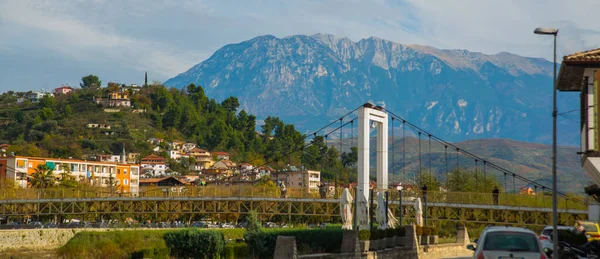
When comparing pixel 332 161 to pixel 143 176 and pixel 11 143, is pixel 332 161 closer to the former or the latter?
pixel 143 176

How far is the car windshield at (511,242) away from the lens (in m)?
22.2

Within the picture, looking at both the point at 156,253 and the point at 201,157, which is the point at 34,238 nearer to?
the point at 156,253

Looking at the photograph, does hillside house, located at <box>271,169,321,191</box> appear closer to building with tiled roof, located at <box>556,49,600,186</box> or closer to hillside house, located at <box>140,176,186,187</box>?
hillside house, located at <box>140,176,186,187</box>

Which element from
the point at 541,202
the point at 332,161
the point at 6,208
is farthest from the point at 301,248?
the point at 332,161

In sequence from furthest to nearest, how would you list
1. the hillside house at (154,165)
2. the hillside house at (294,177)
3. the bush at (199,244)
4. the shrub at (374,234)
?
the hillside house at (154,165), the hillside house at (294,177), the bush at (199,244), the shrub at (374,234)

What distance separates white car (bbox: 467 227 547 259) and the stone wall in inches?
2186

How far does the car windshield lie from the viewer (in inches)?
872

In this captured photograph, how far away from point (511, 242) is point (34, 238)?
57.1 meters

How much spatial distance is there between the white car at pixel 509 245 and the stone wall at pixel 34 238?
182 feet

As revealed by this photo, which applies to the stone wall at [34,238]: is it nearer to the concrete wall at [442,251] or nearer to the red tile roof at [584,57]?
the concrete wall at [442,251]

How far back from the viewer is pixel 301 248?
35.6 meters

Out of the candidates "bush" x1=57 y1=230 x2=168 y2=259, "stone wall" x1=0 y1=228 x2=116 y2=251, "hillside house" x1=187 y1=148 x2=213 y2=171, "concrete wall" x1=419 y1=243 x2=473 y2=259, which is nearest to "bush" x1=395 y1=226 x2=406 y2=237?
"concrete wall" x1=419 y1=243 x2=473 y2=259

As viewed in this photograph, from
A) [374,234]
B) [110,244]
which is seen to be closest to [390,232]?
[374,234]

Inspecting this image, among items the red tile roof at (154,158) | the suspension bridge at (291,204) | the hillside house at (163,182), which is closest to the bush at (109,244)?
the suspension bridge at (291,204)
